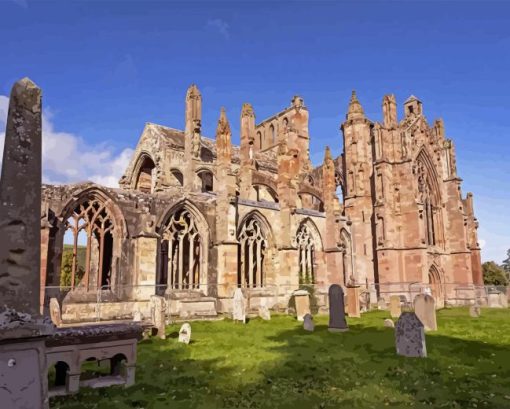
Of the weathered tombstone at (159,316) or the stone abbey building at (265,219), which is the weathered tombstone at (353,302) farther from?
the weathered tombstone at (159,316)

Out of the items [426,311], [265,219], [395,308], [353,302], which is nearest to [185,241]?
[265,219]

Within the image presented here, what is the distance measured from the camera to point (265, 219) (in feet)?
79.9

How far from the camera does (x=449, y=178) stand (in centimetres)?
3525

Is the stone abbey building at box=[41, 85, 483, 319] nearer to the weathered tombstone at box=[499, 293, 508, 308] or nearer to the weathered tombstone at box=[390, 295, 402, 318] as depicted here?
the weathered tombstone at box=[499, 293, 508, 308]

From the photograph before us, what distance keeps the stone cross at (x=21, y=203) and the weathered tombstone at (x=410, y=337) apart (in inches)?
335

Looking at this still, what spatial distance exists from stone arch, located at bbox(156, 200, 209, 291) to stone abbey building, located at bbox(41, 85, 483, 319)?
0.07 metres

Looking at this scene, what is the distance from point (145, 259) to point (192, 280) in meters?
3.86

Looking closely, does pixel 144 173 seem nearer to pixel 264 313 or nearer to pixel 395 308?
pixel 264 313

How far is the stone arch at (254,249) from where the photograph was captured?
23.3 meters

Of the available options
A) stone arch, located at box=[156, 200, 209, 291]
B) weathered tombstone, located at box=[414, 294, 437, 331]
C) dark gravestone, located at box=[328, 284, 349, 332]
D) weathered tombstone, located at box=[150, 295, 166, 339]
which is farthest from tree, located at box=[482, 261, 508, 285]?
weathered tombstone, located at box=[150, 295, 166, 339]

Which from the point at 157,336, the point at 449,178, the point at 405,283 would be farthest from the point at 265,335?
the point at 449,178

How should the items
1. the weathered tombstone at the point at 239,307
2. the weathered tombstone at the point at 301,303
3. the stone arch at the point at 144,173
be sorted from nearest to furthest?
1. the weathered tombstone at the point at 239,307
2. the weathered tombstone at the point at 301,303
3. the stone arch at the point at 144,173

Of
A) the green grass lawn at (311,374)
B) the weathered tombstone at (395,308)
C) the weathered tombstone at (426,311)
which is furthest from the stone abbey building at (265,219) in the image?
the weathered tombstone at (426,311)

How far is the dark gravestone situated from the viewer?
14484 millimetres
